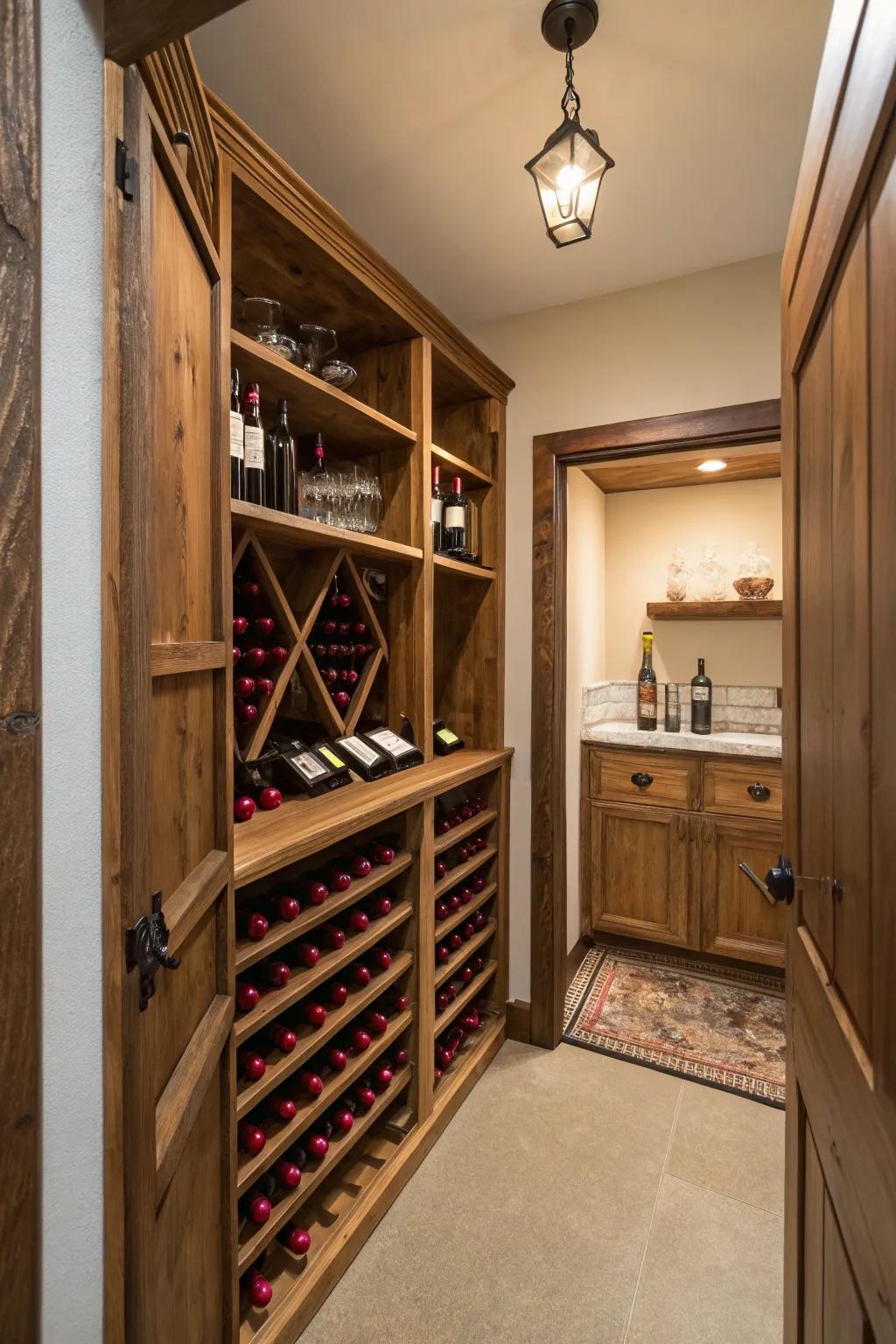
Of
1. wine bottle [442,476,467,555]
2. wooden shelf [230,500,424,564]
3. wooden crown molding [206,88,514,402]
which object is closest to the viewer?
wooden crown molding [206,88,514,402]

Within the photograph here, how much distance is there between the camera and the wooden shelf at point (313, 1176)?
4.29ft

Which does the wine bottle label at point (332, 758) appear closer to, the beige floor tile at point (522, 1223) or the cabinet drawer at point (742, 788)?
the beige floor tile at point (522, 1223)

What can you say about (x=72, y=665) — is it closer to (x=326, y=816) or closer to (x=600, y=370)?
(x=326, y=816)

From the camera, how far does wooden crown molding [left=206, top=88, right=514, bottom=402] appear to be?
1248 mm

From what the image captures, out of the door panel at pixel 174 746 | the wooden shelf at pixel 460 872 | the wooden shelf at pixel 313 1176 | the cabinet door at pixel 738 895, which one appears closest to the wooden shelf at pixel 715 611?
the cabinet door at pixel 738 895

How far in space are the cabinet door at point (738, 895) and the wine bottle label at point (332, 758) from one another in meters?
1.97

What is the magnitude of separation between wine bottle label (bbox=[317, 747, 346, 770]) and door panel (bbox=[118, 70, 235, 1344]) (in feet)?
2.15

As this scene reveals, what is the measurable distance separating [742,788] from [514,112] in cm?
263

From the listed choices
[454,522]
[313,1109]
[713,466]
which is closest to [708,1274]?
[313,1109]

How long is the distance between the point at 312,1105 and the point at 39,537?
55.9 inches

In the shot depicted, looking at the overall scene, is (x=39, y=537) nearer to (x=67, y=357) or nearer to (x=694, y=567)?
(x=67, y=357)

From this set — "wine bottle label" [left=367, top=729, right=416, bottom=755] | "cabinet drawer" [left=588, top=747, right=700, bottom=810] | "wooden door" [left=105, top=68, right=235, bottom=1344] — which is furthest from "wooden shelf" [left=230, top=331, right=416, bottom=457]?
"cabinet drawer" [left=588, top=747, right=700, bottom=810]

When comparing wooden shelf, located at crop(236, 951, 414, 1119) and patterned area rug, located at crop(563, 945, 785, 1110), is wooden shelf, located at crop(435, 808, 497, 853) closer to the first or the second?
wooden shelf, located at crop(236, 951, 414, 1119)

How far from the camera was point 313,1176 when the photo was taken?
58.6 inches
